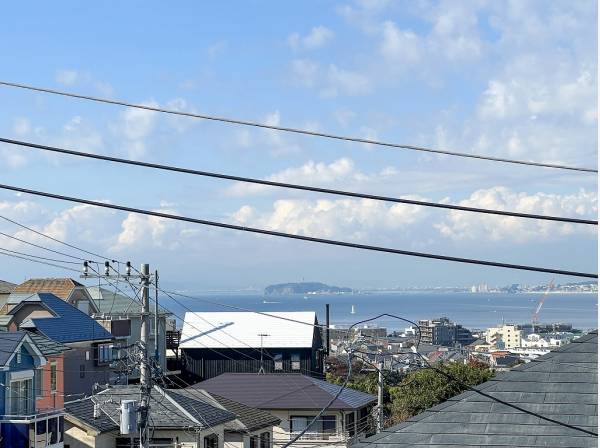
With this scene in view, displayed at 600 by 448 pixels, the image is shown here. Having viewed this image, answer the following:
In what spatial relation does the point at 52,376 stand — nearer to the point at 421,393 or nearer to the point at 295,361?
the point at 421,393

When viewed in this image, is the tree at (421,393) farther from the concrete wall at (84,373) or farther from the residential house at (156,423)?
the residential house at (156,423)

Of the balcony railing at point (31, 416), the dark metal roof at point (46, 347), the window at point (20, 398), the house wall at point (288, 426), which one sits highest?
the dark metal roof at point (46, 347)

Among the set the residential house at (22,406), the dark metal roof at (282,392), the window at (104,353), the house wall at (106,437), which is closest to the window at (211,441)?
the house wall at (106,437)

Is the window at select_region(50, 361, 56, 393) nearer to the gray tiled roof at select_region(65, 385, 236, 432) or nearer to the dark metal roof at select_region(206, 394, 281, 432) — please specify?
the gray tiled roof at select_region(65, 385, 236, 432)

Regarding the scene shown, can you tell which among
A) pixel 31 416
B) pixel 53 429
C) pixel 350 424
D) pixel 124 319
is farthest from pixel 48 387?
pixel 124 319

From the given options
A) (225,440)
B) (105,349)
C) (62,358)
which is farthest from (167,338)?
(225,440)
